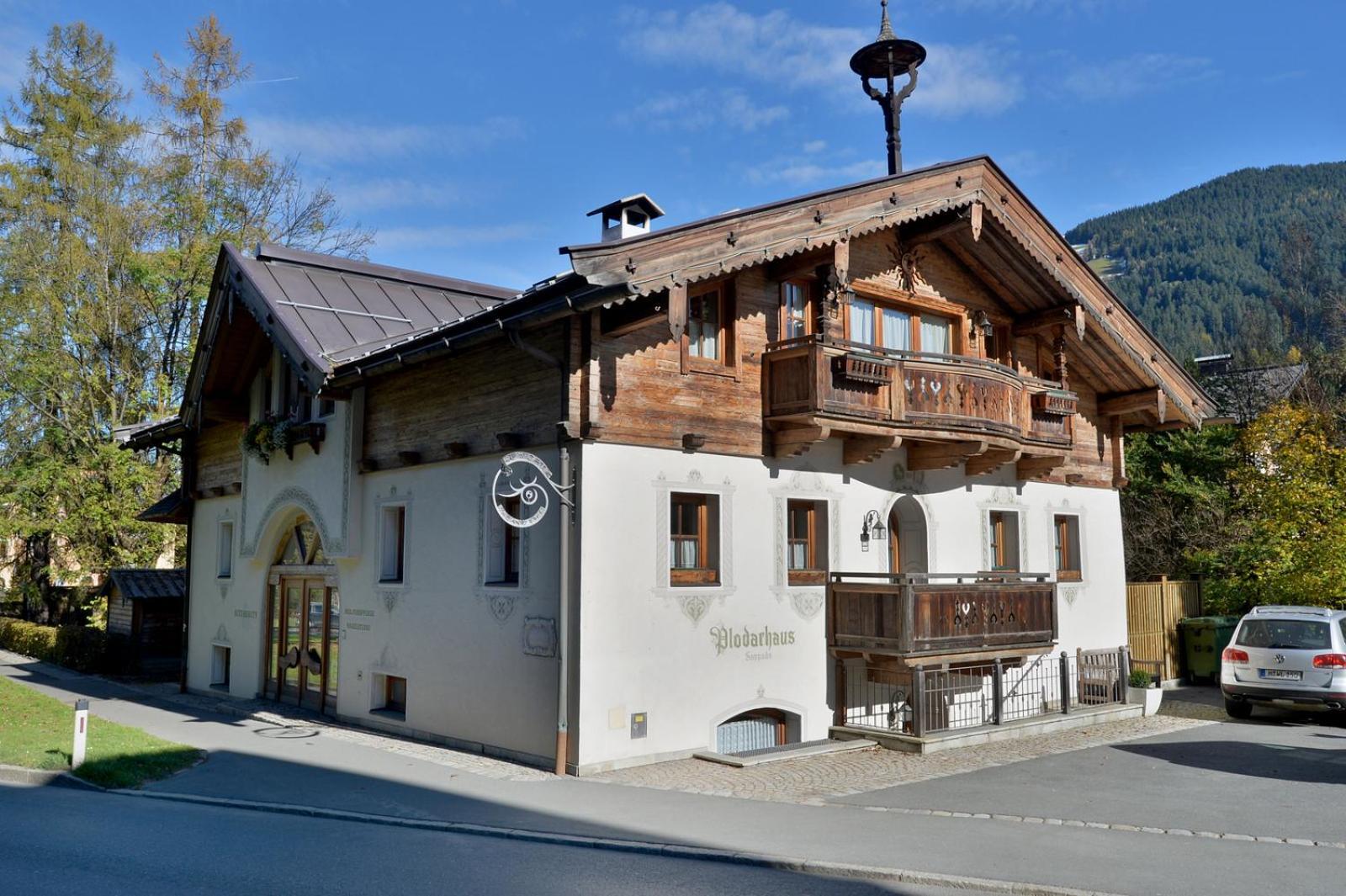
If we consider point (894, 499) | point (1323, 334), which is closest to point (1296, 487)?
point (894, 499)

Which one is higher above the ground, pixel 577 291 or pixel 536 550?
pixel 577 291

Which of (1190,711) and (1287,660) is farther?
(1190,711)

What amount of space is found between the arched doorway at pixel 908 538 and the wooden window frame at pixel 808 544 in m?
1.75

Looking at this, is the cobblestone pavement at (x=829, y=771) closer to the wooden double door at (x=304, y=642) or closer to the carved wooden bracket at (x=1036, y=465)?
the carved wooden bracket at (x=1036, y=465)

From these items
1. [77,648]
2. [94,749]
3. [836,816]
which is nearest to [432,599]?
[94,749]

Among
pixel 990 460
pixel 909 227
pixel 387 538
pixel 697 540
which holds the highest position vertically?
pixel 909 227

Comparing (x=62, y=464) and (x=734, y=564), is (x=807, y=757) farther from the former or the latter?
(x=62, y=464)

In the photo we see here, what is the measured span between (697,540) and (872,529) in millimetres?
3251

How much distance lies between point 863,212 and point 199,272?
2138 cm

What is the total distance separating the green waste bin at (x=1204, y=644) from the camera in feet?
74.6

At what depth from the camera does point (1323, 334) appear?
6900 cm

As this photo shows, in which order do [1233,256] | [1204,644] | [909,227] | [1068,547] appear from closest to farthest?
[909,227] → [1068,547] → [1204,644] → [1233,256]

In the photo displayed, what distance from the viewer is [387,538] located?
16.1m

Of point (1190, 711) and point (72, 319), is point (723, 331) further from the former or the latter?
point (72, 319)
